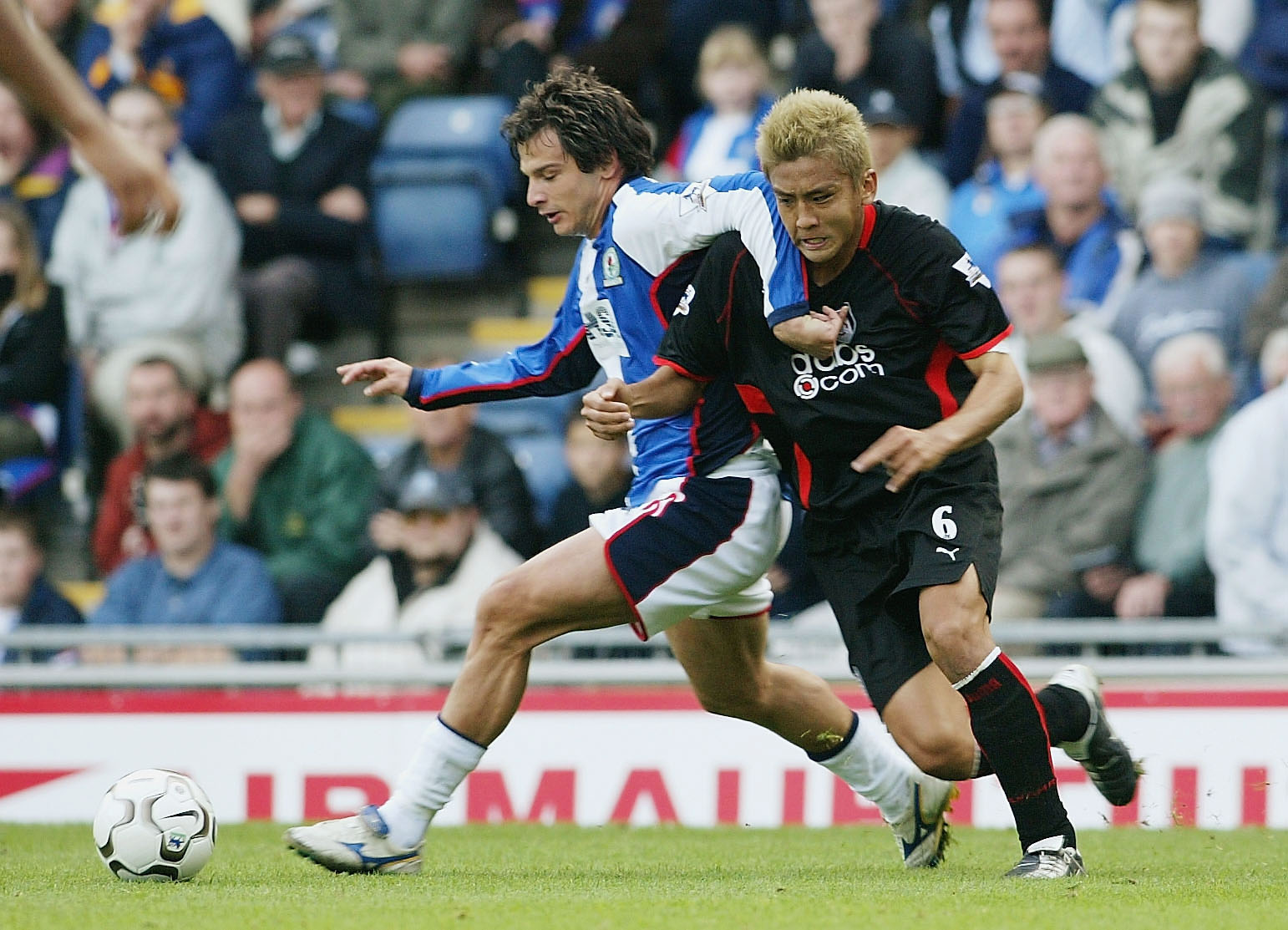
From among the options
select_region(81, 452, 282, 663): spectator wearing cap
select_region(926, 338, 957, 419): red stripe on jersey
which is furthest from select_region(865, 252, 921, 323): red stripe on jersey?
select_region(81, 452, 282, 663): spectator wearing cap

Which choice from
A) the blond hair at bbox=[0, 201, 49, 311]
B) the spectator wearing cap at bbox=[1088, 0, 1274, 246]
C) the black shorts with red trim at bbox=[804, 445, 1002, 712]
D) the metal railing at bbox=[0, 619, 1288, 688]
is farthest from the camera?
the blond hair at bbox=[0, 201, 49, 311]

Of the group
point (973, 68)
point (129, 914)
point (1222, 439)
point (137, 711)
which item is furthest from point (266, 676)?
point (973, 68)

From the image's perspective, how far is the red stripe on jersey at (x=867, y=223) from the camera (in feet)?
17.8

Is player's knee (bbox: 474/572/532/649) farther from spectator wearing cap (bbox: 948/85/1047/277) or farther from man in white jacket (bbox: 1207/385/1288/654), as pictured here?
spectator wearing cap (bbox: 948/85/1047/277)

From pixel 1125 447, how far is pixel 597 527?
4.34m

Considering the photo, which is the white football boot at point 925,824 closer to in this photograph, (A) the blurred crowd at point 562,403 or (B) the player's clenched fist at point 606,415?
(B) the player's clenched fist at point 606,415

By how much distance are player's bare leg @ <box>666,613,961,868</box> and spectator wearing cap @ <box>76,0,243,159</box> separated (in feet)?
25.8

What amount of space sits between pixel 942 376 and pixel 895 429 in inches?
15.7

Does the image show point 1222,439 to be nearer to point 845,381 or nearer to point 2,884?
point 845,381

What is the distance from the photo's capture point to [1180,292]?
9875mm

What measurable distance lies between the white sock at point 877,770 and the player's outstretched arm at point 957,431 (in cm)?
125

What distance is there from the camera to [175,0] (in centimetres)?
1284

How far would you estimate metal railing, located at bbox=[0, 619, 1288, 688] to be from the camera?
8.32 metres

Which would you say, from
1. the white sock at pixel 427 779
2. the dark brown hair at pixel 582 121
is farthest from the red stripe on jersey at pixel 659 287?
the white sock at pixel 427 779
